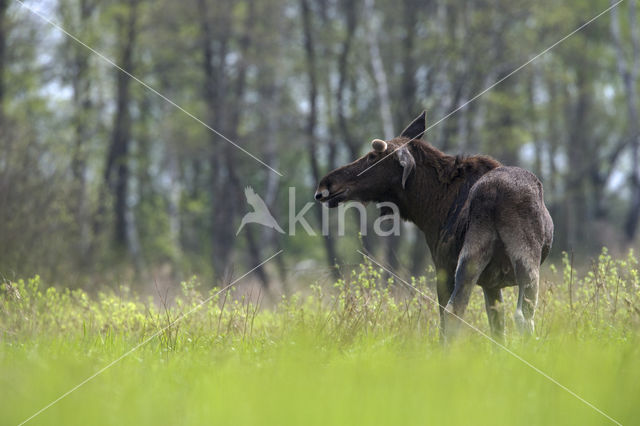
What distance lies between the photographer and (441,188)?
680 centimetres

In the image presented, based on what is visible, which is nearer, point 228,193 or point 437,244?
point 437,244

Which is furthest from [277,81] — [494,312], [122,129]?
[494,312]

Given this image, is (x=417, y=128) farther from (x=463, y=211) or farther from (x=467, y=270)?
(x=467, y=270)

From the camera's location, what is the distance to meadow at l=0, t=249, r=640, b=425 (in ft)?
12.3

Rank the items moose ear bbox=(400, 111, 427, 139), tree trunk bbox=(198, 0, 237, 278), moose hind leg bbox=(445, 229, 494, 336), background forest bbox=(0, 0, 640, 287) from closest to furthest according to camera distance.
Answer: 1. moose hind leg bbox=(445, 229, 494, 336)
2. moose ear bbox=(400, 111, 427, 139)
3. background forest bbox=(0, 0, 640, 287)
4. tree trunk bbox=(198, 0, 237, 278)

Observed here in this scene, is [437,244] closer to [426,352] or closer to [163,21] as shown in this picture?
[426,352]

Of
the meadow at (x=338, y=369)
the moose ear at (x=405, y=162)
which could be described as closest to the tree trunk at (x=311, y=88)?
the moose ear at (x=405, y=162)

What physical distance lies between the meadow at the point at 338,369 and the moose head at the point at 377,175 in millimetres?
808

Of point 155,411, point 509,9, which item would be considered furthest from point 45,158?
point 509,9

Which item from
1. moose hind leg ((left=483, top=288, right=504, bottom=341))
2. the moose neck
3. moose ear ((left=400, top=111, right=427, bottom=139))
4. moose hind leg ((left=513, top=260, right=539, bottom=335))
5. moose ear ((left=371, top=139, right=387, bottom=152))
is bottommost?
moose hind leg ((left=483, top=288, right=504, bottom=341))

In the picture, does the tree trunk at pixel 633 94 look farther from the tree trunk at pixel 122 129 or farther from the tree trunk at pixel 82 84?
the tree trunk at pixel 82 84

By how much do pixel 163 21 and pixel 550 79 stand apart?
13.3m

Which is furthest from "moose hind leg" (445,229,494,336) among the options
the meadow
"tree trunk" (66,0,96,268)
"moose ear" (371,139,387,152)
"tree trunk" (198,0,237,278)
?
"tree trunk" (66,0,96,268)

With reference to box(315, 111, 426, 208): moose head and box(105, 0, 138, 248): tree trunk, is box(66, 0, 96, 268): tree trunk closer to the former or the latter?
box(105, 0, 138, 248): tree trunk
